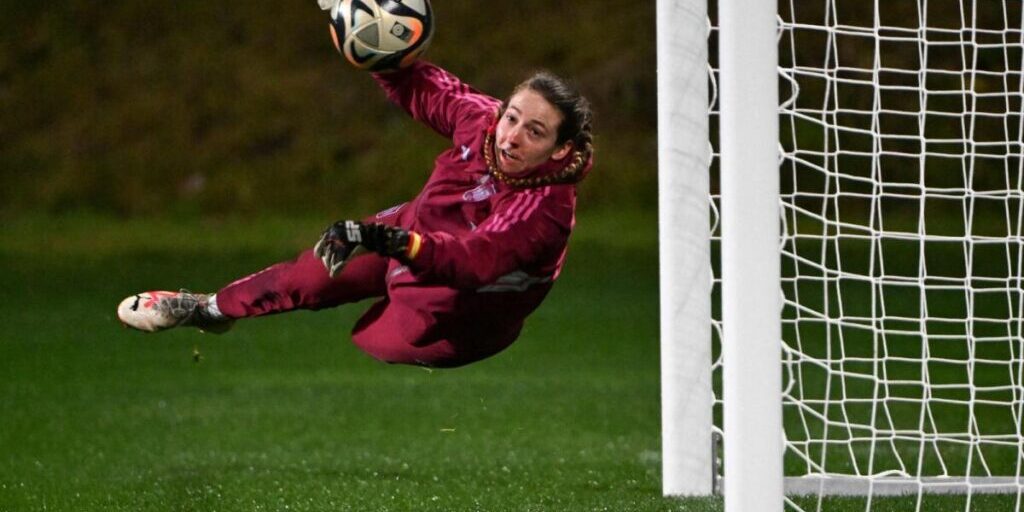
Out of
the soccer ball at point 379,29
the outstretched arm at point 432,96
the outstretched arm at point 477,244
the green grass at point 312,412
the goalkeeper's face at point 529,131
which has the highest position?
the soccer ball at point 379,29

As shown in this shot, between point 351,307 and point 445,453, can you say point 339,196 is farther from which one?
point 445,453

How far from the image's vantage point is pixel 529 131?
3.30 meters

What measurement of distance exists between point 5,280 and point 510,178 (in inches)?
392

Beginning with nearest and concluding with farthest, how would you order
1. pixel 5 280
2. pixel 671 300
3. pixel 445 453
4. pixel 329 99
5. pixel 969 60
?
1. pixel 671 300
2. pixel 445 453
3. pixel 5 280
4. pixel 969 60
5. pixel 329 99

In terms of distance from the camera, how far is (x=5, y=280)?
40.7 feet

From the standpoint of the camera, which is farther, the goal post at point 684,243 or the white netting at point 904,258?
the goal post at point 684,243

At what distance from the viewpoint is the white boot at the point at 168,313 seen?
12.0 ft

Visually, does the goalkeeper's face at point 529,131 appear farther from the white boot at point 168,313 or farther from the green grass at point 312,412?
the green grass at point 312,412

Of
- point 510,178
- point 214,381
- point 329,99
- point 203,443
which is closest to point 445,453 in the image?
point 203,443

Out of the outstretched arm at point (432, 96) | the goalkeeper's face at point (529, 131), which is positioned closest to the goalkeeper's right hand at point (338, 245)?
the goalkeeper's face at point (529, 131)

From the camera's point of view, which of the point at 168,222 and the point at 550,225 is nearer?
the point at 550,225

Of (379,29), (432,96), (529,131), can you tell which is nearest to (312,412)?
(432,96)

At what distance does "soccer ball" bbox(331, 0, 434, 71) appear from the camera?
11.3ft

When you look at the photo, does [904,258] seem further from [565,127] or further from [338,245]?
[338,245]
